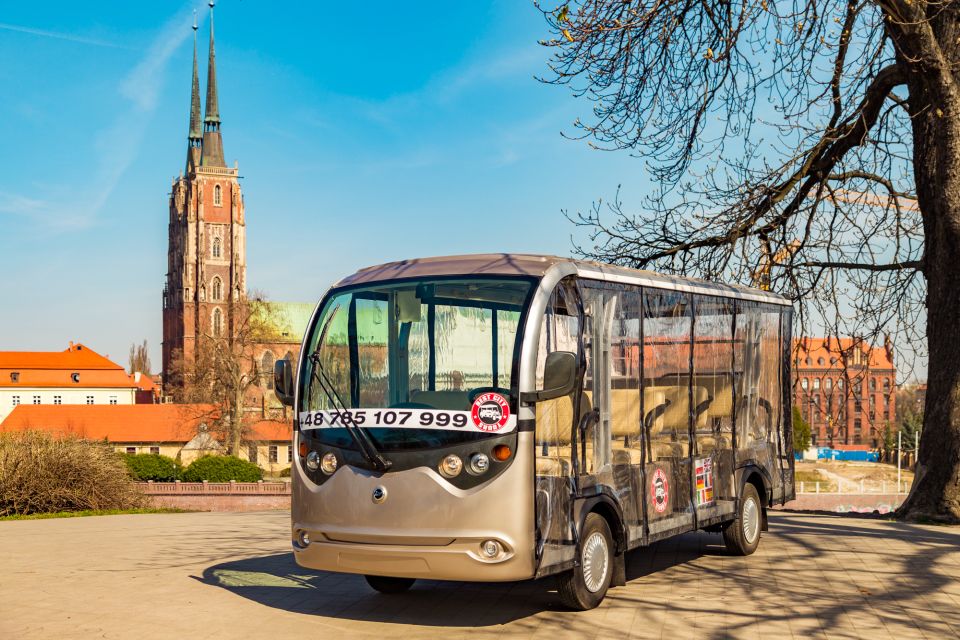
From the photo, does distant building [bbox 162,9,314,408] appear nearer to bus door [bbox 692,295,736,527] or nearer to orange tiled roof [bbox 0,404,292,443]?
A: orange tiled roof [bbox 0,404,292,443]

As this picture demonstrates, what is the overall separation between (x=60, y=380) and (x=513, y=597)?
118m

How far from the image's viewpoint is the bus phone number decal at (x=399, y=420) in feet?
23.7

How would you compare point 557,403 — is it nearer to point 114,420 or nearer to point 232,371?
point 232,371

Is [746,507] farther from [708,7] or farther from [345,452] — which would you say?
[708,7]

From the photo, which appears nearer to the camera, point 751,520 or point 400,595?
point 400,595

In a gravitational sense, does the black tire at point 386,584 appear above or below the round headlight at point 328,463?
below

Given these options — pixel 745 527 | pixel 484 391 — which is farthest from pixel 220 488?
pixel 484 391

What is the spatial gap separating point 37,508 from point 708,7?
15999mm

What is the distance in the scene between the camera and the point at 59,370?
117m

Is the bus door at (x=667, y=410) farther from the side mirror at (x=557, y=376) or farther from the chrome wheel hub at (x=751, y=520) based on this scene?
the side mirror at (x=557, y=376)

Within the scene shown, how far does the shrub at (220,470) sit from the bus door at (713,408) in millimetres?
43359

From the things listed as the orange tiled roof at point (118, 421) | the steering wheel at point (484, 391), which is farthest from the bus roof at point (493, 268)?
the orange tiled roof at point (118, 421)

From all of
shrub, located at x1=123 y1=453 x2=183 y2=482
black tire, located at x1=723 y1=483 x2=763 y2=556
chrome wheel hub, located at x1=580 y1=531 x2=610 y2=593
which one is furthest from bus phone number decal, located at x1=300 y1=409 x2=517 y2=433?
shrub, located at x1=123 y1=453 x2=183 y2=482

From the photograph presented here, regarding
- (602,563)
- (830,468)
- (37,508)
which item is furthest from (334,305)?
(830,468)
